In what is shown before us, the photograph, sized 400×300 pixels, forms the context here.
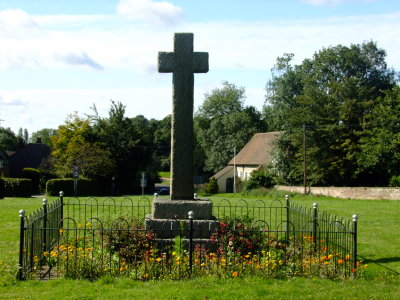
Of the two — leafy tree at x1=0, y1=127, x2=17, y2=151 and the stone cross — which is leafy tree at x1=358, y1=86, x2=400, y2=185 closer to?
the stone cross

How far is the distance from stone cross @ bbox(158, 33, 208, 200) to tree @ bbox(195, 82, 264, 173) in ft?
170

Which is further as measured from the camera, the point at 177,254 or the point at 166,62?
the point at 166,62

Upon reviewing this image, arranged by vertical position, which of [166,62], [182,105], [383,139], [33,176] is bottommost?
[33,176]

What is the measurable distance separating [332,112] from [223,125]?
26417 mm

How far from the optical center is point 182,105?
30.8ft

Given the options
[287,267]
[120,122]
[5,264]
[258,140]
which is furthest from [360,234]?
[258,140]

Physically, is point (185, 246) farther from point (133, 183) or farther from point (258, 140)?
point (258, 140)

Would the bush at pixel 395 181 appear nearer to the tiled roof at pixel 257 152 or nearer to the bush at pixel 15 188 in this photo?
the tiled roof at pixel 257 152

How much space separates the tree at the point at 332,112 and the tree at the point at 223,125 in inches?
694

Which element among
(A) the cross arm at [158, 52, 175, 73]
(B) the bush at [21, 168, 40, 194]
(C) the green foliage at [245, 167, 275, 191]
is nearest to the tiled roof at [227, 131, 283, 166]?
(C) the green foliage at [245, 167, 275, 191]

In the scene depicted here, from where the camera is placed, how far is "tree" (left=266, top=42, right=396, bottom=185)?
3906 cm

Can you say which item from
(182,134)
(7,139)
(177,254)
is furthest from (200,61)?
(7,139)

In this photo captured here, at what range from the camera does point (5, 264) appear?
27.1 feet

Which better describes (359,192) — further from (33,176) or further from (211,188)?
(33,176)
